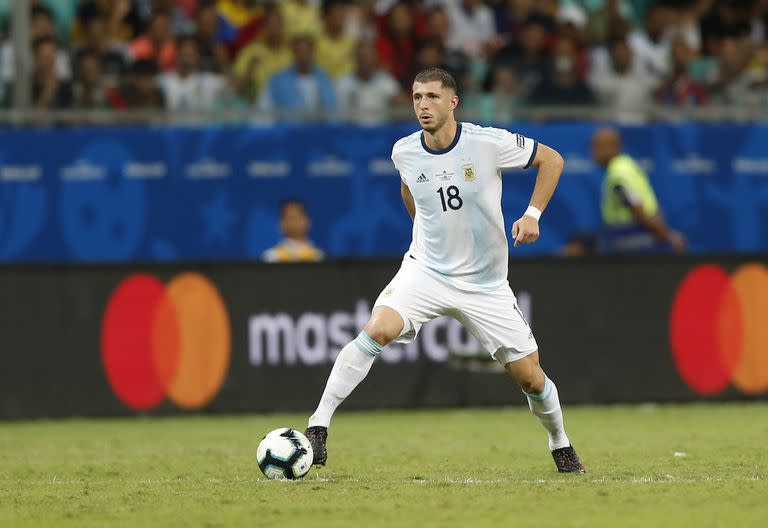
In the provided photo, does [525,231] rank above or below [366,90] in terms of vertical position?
below

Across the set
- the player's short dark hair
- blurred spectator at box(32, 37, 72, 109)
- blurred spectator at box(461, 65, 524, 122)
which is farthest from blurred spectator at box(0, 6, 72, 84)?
the player's short dark hair

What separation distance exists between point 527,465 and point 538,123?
25.4 feet

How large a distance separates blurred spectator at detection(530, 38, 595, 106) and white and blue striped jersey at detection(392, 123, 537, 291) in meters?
8.04

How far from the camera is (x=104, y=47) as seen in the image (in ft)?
53.4

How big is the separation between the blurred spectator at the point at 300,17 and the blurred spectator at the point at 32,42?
2604 millimetres

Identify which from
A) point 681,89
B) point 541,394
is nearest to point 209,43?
point 681,89

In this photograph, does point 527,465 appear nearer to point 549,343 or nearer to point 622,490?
point 622,490

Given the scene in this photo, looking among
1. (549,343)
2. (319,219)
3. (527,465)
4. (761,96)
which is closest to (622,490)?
(527,465)

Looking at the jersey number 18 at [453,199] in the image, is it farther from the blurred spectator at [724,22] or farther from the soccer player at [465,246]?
the blurred spectator at [724,22]

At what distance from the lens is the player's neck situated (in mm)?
8453

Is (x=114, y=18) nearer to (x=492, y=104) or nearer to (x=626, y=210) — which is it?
(x=492, y=104)

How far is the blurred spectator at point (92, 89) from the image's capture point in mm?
15766

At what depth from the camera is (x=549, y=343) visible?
13445 mm

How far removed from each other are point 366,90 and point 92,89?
9.89 feet
